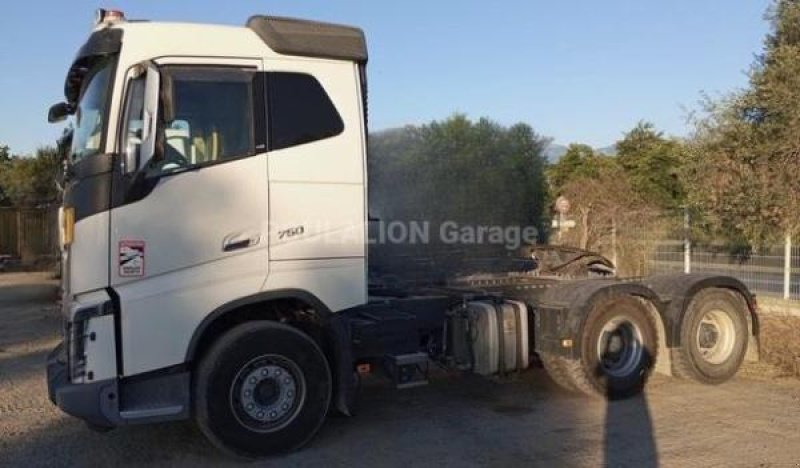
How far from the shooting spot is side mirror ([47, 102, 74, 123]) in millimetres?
6887

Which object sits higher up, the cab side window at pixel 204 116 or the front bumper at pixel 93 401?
the cab side window at pixel 204 116

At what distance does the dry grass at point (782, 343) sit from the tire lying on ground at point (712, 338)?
83 cm

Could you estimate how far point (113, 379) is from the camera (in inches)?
221

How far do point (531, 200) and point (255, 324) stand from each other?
14.2 metres

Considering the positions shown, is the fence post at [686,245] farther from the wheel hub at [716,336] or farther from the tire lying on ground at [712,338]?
the wheel hub at [716,336]

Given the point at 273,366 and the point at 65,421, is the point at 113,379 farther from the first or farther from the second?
Answer: the point at 65,421

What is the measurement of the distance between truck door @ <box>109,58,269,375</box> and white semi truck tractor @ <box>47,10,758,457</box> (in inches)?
0.4

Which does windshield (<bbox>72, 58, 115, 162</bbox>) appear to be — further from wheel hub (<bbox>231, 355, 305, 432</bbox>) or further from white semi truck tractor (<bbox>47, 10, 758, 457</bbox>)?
wheel hub (<bbox>231, 355, 305, 432</bbox>)

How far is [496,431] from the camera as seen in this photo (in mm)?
6828

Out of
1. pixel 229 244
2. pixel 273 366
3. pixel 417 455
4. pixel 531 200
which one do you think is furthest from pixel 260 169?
pixel 531 200

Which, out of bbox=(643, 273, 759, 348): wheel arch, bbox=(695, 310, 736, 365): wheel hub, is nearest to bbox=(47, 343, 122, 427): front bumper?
bbox=(643, 273, 759, 348): wheel arch

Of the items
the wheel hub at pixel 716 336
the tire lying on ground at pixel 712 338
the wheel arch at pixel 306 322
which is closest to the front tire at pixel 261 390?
the wheel arch at pixel 306 322

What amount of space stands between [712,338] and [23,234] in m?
24.8

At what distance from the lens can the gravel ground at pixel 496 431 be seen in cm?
607
